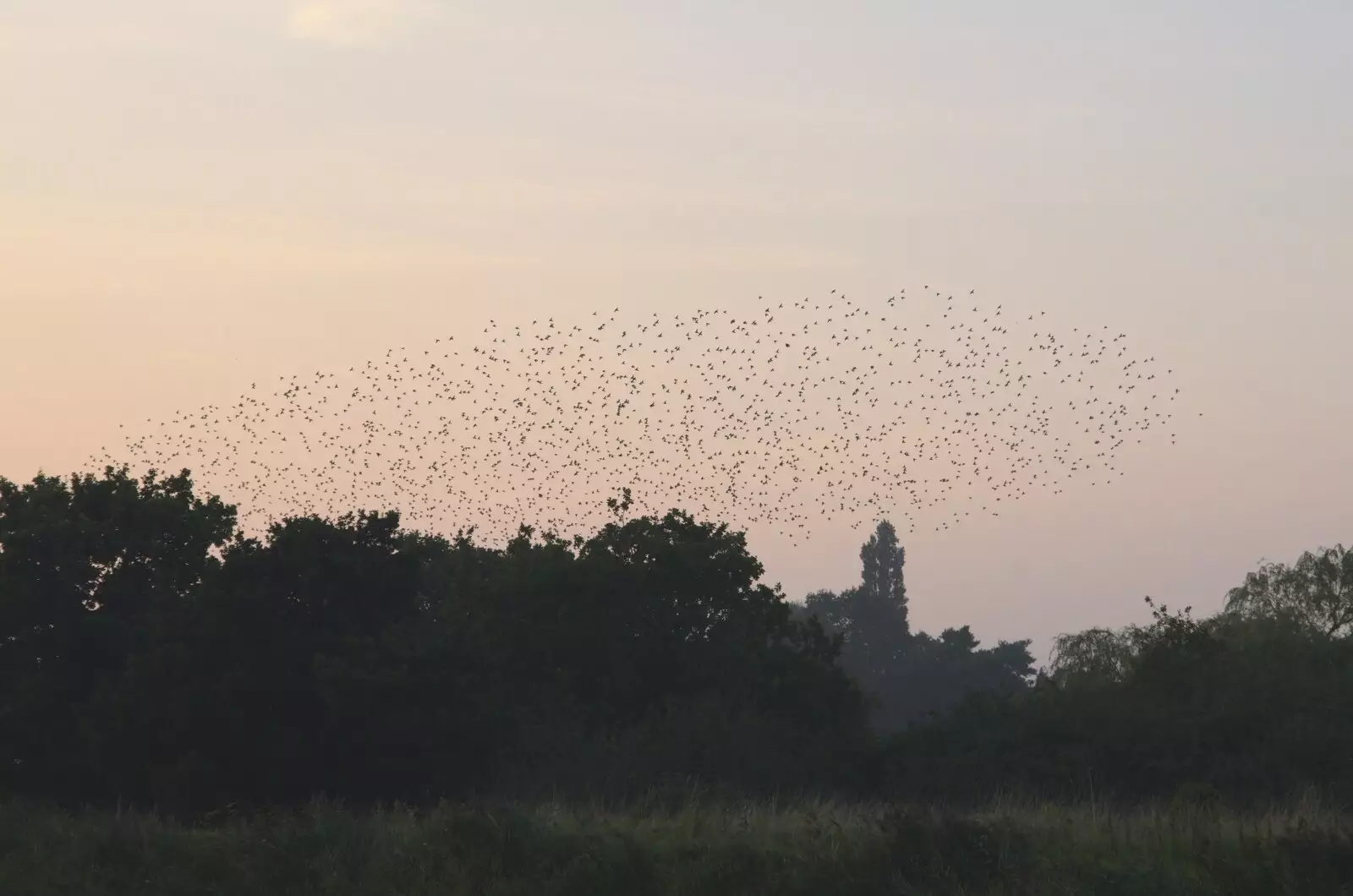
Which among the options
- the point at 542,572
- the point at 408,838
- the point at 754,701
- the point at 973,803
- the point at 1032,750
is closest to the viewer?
the point at 408,838

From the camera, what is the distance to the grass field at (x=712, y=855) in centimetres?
2222

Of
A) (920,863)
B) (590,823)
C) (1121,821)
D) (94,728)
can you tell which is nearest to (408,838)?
(590,823)

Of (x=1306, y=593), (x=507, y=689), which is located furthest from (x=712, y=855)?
(x=1306, y=593)

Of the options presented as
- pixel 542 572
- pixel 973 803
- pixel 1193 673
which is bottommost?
pixel 973 803

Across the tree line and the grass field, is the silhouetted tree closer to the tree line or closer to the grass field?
the tree line

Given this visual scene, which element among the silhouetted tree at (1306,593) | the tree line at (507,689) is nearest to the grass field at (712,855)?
the tree line at (507,689)

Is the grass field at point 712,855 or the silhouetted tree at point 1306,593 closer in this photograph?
the grass field at point 712,855

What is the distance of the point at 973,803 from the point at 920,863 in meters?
18.2

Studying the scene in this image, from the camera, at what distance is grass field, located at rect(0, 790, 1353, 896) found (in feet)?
72.9

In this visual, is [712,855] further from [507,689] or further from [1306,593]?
[1306,593]

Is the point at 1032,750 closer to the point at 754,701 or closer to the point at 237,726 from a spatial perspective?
the point at 754,701

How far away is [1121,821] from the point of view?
24484 mm

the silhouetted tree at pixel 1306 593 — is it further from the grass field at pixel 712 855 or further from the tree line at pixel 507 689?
the grass field at pixel 712 855

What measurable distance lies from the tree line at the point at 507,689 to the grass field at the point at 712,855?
941 centimetres
